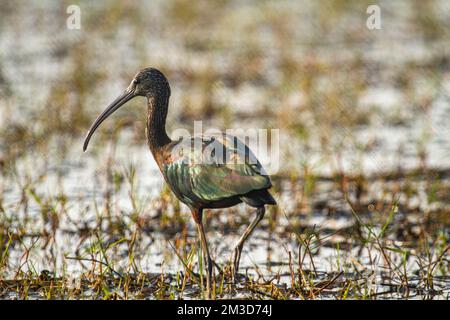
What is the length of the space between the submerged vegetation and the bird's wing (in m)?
0.39

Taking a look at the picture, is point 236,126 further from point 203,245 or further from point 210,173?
point 210,173

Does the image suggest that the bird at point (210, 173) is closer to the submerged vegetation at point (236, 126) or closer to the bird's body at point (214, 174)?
the bird's body at point (214, 174)

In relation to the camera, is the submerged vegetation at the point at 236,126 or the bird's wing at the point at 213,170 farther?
the submerged vegetation at the point at 236,126

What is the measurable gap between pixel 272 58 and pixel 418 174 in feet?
14.2

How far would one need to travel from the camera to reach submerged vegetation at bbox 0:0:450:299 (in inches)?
209

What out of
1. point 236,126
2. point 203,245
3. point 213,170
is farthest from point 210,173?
point 236,126

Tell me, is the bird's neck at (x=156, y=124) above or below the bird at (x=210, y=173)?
above

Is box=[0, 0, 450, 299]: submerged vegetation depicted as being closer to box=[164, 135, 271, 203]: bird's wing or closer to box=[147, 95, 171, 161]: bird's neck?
box=[164, 135, 271, 203]: bird's wing

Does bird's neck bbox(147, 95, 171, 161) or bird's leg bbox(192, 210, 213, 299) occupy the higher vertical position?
bird's neck bbox(147, 95, 171, 161)

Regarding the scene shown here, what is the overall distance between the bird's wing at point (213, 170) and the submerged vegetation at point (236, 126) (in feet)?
1.28

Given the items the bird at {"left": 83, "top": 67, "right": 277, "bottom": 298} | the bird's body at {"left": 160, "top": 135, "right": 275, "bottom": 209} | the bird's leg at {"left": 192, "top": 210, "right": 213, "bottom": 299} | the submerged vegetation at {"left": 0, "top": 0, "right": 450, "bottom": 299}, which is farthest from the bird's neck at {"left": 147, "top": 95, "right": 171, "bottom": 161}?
the submerged vegetation at {"left": 0, "top": 0, "right": 450, "bottom": 299}

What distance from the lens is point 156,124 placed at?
16.5 feet

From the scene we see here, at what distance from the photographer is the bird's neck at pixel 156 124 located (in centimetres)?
502

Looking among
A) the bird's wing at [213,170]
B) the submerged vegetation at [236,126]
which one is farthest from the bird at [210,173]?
the submerged vegetation at [236,126]
